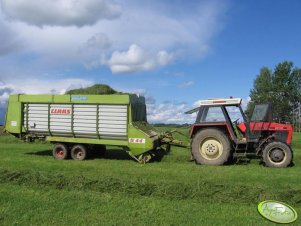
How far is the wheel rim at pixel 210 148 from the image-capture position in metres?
13.4

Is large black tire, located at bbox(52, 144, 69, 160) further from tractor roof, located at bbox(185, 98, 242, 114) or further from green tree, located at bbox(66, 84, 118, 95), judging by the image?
green tree, located at bbox(66, 84, 118, 95)

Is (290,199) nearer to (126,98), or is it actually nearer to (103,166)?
(103,166)

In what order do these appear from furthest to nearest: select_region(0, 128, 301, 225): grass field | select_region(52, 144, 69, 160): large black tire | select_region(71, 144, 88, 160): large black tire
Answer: select_region(52, 144, 69, 160): large black tire → select_region(71, 144, 88, 160): large black tire → select_region(0, 128, 301, 225): grass field

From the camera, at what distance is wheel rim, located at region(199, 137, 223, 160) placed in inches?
527

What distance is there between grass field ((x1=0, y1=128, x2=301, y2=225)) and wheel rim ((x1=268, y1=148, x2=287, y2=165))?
4.61 ft

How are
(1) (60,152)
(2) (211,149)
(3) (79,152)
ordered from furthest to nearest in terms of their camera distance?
1. (1) (60,152)
2. (3) (79,152)
3. (2) (211,149)

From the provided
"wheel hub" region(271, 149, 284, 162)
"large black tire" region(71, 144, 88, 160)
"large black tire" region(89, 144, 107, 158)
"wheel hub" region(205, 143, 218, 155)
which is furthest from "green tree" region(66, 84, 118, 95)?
"wheel hub" region(271, 149, 284, 162)

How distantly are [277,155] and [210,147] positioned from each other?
196 centimetres

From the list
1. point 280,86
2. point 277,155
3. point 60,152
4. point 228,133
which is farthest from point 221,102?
point 280,86

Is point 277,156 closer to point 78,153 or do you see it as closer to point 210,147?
point 210,147

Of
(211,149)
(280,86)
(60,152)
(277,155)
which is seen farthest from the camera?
(280,86)

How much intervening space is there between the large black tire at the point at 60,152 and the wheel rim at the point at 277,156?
6467 mm

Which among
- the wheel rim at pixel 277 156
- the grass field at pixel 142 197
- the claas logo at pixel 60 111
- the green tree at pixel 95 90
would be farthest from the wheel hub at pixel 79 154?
the green tree at pixel 95 90

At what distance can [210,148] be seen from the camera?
1346 centimetres
